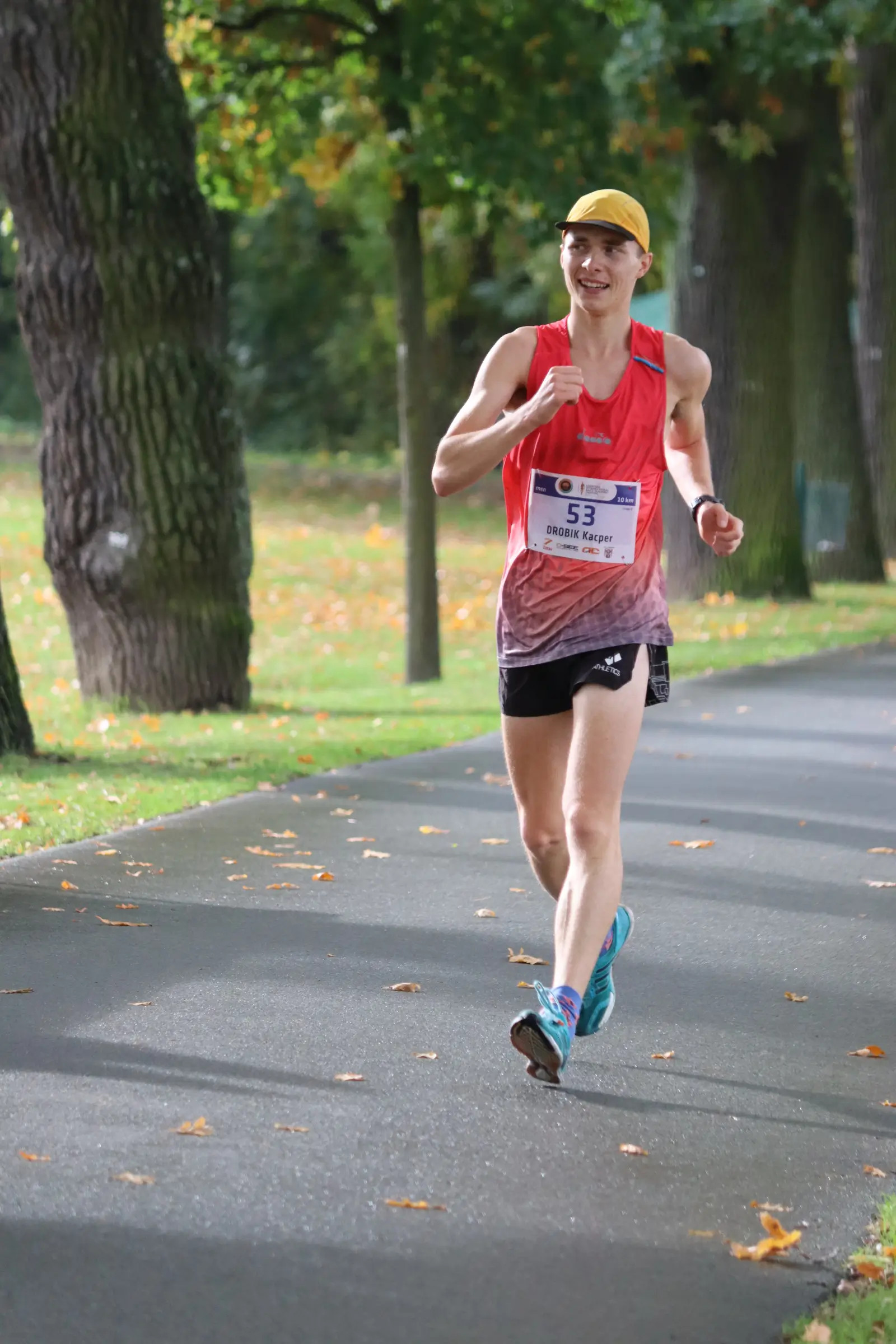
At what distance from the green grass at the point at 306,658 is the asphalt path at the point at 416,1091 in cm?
95

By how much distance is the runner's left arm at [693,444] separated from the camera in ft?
17.7

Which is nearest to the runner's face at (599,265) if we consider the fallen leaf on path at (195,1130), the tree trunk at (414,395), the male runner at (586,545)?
the male runner at (586,545)

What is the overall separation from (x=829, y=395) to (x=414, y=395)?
35.7 feet

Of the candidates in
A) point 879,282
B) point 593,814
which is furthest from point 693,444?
point 879,282

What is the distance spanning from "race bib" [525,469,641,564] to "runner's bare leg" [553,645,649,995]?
0.36 meters

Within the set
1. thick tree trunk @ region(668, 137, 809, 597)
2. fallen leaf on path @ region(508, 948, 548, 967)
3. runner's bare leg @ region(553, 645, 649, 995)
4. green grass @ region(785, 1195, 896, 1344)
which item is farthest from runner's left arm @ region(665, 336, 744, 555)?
thick tree trunk @ region(668, 137, 809, 597)

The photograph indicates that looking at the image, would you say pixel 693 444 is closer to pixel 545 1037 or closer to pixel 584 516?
pixel 584 516

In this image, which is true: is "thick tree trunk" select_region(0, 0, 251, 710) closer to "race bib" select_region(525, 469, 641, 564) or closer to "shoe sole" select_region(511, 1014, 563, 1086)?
"race bib" select_region(525, 469, 641, 564)

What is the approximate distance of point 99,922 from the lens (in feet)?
22.6

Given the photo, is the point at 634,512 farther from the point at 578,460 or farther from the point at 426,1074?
the point at 426,1074

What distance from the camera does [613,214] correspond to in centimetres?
509

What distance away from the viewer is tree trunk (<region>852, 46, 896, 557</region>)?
92.8 ft

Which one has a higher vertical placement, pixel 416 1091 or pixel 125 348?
pixel 125 348

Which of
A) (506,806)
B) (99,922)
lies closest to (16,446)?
(506,806)
